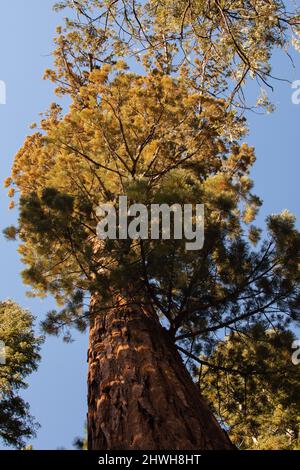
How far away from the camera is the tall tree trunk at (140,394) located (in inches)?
130

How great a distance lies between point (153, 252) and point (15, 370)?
673 cm

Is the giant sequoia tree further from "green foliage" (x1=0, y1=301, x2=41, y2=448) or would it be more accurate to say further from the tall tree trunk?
"green foliage" (x1=0, y1=301, x2=41, y2=448)

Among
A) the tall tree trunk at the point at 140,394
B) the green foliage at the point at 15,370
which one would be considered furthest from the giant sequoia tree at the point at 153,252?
the green foliage at the point at 15,370

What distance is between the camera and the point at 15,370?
9789mm

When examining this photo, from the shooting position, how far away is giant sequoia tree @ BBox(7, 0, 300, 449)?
12.5 ft

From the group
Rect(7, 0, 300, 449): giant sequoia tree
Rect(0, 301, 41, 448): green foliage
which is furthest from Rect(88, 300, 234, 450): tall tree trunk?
Rect(0, 301, 41, 448): green foliage

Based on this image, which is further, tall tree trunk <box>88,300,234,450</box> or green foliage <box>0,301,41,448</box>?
green foliage <box>0,301,41,448</box>

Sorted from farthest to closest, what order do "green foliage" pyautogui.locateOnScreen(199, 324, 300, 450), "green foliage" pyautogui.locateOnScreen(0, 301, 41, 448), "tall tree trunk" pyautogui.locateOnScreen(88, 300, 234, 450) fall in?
"green foliage" pyautogui.locateOnScreen(0, 301, 41, 448) < "green foliage" pyautogui.locateOnScreen(199, 324, 300, 450) < "tall tree trunk" pyautogui.locateOnScreen(88, 300, 234, 450)

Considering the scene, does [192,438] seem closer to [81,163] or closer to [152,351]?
[152,351]

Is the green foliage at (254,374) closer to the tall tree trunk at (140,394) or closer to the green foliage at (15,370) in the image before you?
the tall tree trunk at (140,394)

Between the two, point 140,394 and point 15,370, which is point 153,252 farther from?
point 15,370

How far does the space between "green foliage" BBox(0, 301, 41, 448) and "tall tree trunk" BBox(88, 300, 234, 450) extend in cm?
551

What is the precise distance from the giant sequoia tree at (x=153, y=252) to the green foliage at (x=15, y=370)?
388 cm

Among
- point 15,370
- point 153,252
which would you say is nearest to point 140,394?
point 153,252
